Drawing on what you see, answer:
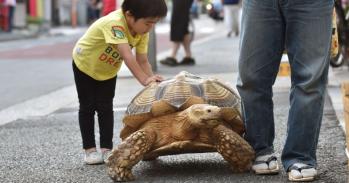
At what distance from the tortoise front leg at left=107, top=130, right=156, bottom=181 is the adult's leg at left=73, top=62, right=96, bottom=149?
2.47 ft

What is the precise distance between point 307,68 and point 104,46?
129cm

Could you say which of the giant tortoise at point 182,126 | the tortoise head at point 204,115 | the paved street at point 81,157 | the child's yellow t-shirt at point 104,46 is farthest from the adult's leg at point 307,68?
the child's yellow t-shirt at point 104,46

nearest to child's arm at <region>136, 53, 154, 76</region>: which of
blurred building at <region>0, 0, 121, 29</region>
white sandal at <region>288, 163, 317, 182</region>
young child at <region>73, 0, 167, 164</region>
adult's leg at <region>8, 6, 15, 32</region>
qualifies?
young child at <region>73, 0, 167, 164</region>

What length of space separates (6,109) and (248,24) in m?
4.30

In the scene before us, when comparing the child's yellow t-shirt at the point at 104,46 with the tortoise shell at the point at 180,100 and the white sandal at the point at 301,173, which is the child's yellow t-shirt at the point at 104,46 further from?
the white sandal at the point at 301,173

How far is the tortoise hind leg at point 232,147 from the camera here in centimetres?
419

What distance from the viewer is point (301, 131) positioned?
4.13m

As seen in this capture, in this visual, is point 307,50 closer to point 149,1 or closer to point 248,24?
point 248,24

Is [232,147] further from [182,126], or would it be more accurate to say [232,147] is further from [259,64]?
[259,64]

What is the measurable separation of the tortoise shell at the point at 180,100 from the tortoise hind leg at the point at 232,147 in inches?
4.8

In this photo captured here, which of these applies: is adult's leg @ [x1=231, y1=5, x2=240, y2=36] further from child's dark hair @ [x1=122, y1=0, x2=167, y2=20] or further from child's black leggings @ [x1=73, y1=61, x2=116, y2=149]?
child's dark hair @ [x1=122, y1=0, x2=167, y2=20]

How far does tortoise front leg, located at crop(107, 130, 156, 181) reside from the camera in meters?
4.17

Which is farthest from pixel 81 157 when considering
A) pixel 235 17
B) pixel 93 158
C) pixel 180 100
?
pixel 235 17

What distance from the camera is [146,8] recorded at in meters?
4.38
